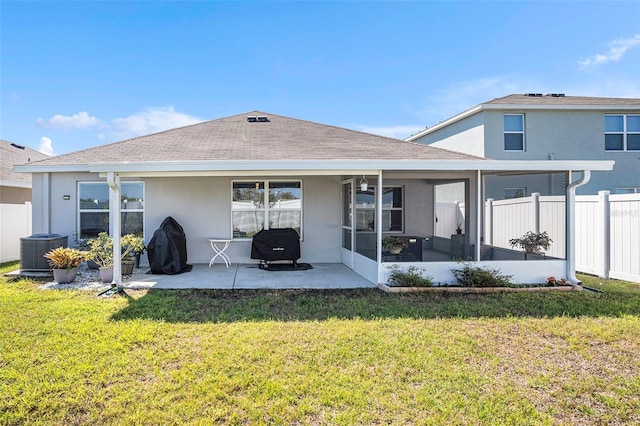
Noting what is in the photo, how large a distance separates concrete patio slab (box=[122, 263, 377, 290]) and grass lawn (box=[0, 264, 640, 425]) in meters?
1.13

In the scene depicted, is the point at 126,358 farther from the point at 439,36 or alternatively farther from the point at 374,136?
the point at 439,36

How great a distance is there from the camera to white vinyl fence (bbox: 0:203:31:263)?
32.9 ft

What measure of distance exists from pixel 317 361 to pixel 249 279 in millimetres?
4246

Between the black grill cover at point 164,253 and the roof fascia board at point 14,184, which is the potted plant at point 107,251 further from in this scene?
the roof fascia board at point 14,184

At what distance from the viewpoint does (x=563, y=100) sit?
14219mm

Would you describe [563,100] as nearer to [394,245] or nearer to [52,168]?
[394,245]

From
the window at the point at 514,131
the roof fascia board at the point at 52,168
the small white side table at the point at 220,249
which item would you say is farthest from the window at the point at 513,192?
the roof fascia board at the point at 52,168

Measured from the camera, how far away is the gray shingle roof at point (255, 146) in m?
8.05

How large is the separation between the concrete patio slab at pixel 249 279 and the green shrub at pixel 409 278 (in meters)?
0.44

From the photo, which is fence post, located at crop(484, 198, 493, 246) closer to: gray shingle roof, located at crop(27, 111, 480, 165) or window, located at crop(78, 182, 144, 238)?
gray shingle roof, located at crop(27, 111, 480, 165)

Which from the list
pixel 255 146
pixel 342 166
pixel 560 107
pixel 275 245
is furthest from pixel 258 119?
pixel 560 107

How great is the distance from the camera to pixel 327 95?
1805cm

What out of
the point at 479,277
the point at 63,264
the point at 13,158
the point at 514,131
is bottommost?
the point at 479,277

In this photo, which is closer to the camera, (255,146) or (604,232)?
(604,232)
